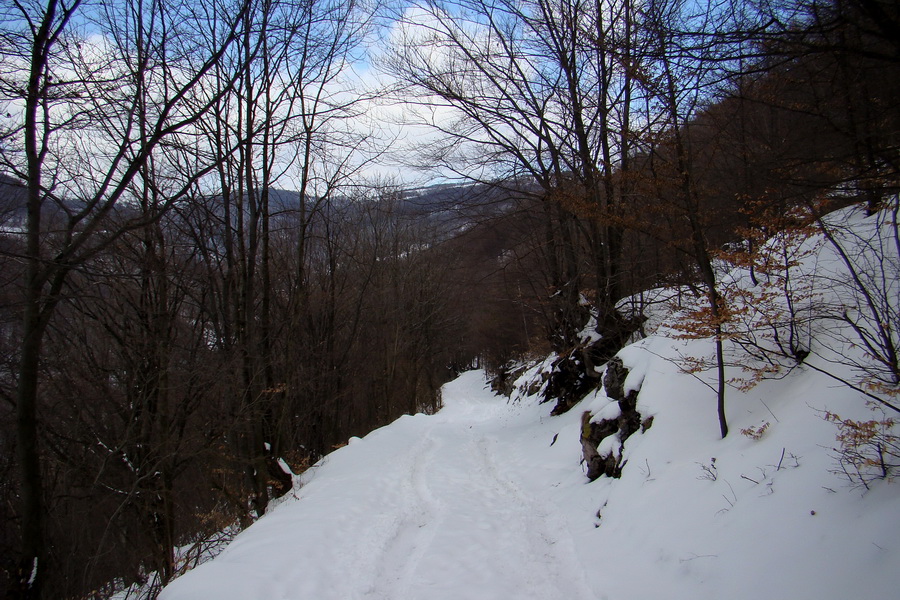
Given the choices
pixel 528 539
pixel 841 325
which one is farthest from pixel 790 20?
pixel 528 539

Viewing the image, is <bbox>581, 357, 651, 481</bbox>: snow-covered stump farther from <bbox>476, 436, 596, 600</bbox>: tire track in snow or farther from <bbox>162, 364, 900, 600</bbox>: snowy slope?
<bbox>476, 436, 596, 600</bbox>: tire track in snow

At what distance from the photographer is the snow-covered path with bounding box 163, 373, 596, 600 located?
384cm

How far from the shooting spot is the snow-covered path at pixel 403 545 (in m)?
3.84

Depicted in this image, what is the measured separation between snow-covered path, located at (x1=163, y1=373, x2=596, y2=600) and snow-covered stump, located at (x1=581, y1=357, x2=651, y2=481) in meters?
0.97

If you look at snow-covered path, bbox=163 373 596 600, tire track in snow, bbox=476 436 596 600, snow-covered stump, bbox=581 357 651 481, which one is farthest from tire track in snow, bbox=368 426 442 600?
snow-covered stump, bbox=581 357 651 481

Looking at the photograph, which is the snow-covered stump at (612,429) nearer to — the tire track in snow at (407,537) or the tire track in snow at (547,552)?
the tire track in snow at (547,552)

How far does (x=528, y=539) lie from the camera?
197 inches

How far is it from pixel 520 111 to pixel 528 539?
400 inches

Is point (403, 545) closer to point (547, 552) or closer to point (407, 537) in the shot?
point (407, 537)

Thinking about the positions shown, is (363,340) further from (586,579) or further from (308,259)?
(586,579)

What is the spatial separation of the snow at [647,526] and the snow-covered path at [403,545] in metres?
0.02

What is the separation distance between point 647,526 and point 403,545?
2.56 meters

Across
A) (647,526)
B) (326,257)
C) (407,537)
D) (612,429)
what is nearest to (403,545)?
(407,537)

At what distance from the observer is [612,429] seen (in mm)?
6516
